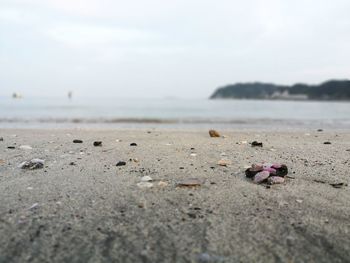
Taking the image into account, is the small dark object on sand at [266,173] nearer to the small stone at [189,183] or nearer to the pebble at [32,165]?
the small stone at [189,183]

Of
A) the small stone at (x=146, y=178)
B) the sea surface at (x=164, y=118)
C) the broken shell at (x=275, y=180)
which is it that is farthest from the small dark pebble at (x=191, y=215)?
the sea surface at (x=164, y=118)

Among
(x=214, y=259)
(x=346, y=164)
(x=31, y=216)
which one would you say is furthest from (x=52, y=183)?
(x=346, y=164)

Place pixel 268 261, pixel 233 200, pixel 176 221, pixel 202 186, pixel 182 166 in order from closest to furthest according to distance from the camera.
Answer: pixel 268 261 < pixel 176 221 < pixel 233 200 < pixel 202 186 < pixel 182 166

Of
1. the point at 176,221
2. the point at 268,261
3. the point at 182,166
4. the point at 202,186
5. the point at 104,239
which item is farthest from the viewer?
the point at 182,166

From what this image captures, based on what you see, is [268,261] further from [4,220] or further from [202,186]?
[4,220]

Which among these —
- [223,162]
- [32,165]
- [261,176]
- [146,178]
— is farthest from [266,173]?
[32,165]

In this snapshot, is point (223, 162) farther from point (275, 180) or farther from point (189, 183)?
point (189, 183)
